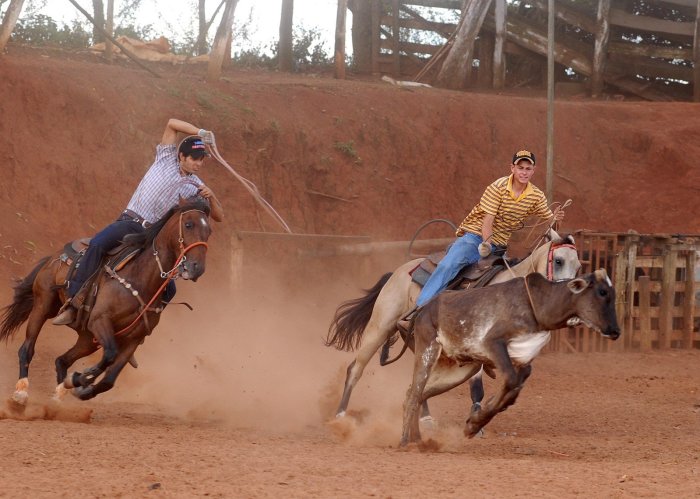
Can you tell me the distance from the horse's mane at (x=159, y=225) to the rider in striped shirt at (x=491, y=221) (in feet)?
7.30

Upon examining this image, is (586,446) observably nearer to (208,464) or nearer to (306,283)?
(208,464)

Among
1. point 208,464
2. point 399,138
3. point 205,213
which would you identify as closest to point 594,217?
point 399,138

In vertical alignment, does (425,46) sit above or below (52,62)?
above

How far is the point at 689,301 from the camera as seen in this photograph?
16406 millimetres

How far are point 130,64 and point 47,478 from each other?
1502cm

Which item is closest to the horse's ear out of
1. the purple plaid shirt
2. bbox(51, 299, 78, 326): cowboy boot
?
the purple plaid shirt

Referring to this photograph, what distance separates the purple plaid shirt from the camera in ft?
33.7

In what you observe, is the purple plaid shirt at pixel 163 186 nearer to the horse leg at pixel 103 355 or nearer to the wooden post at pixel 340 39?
the horse leg at pixel 103 355

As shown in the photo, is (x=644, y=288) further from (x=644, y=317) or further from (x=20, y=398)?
(x=20, y=398)

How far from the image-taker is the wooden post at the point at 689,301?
16391mm

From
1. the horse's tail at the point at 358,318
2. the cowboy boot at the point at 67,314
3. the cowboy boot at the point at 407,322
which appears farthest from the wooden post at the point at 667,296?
the cowboy boot at the point at 67,314

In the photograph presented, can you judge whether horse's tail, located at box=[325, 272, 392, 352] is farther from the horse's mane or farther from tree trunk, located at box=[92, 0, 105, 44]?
tree trunk, located at box=[92, 0, 105, 44]

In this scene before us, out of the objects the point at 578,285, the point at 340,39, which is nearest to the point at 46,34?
the point at 340,39

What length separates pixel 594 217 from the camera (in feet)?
70.8
